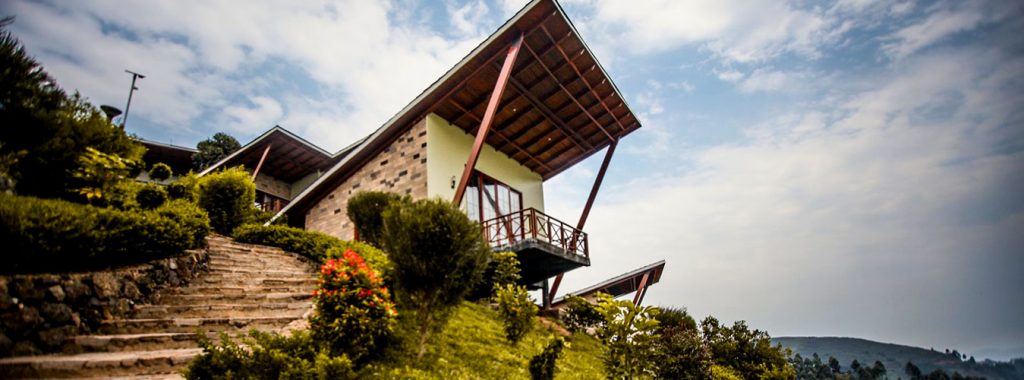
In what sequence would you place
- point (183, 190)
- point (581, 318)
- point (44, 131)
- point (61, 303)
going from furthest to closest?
point (581, 318)
point (183, 190)
point (44, 131)
point (61, 303)

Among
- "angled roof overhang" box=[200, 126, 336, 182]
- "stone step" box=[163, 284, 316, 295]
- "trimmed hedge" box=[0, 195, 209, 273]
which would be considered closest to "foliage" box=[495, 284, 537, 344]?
"stone step" box=[163, 284, 316, 295]

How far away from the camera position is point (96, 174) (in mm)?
7664

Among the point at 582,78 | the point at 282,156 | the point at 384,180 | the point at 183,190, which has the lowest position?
the point at 183,190

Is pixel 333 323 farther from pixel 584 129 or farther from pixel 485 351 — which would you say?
pixel 584 129

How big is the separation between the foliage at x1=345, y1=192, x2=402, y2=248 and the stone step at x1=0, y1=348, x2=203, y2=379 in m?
7.60

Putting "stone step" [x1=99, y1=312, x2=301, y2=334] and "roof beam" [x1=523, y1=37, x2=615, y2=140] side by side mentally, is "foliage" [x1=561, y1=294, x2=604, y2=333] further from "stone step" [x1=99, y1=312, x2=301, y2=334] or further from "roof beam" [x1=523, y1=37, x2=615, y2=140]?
"stone step" [x1=99, y1=312, x2=301, y2=334]

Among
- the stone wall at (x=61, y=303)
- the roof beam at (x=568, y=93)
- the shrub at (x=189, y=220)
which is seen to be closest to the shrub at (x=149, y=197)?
the shrub at (x=189, y=220)

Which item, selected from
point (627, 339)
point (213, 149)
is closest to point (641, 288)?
point (627, 339)

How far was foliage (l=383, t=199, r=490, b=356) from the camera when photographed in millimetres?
6160

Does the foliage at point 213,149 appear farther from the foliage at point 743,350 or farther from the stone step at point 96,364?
the foliage at point 743,350

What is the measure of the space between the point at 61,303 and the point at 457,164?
34.2ft

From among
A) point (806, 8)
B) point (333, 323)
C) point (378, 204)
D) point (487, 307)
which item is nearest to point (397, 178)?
point (378, 204)

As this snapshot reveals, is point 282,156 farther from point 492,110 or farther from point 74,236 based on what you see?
point 74,236

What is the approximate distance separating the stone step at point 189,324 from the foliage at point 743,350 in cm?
947
